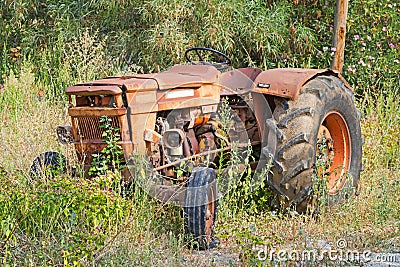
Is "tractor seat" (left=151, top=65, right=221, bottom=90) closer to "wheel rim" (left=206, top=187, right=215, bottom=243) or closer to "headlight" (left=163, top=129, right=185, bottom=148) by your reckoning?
"headlight" (left=163, top=129, right=185, bottom=148)

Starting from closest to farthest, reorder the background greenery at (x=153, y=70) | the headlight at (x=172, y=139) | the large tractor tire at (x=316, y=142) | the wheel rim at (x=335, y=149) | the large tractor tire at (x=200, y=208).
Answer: the background greenery at (x=153, y=70) < the large tractor tire at (x=200, y=208) < the headlight at (x=172, y=139) < the large tractor tire at (x=316, y=142) < the wheel rim at (x=335, y=149)

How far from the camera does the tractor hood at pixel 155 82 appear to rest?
17.1ft

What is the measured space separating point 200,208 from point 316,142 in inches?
57.4

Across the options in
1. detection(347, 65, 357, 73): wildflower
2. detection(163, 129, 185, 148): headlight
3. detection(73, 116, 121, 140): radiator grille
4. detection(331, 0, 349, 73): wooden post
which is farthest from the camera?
detection(347, 65, 357, 73): wildflower

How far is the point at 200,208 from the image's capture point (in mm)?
5086

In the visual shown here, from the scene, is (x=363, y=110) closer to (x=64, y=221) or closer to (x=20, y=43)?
(x=64, y=221)

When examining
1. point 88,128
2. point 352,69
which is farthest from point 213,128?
point 352,69

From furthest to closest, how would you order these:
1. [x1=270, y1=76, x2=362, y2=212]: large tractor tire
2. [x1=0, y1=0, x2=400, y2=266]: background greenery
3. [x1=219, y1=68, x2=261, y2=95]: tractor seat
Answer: [x1=219, y1=68, x2=261, y2=95]: tractor seat < [x1=270, y1=76, x2=362, y2=212]: large tractor tire < [x1=0, y1=0, x2=400, y2=266]: background greenery

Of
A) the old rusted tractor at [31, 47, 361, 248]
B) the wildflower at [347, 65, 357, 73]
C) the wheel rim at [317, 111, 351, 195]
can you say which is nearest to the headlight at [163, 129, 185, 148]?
the old rusted tractor at [31, 47, 361, 248]

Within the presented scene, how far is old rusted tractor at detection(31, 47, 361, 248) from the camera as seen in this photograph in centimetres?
526

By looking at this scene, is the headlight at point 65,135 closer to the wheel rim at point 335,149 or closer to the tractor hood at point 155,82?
the tractor hood at point 155,82

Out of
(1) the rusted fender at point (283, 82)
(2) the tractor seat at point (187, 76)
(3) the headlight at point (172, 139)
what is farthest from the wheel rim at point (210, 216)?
(1) the rusted fender at point (283, 82)

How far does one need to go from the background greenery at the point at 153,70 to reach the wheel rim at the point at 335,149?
1.05ft

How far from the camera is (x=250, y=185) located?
5766 mm
